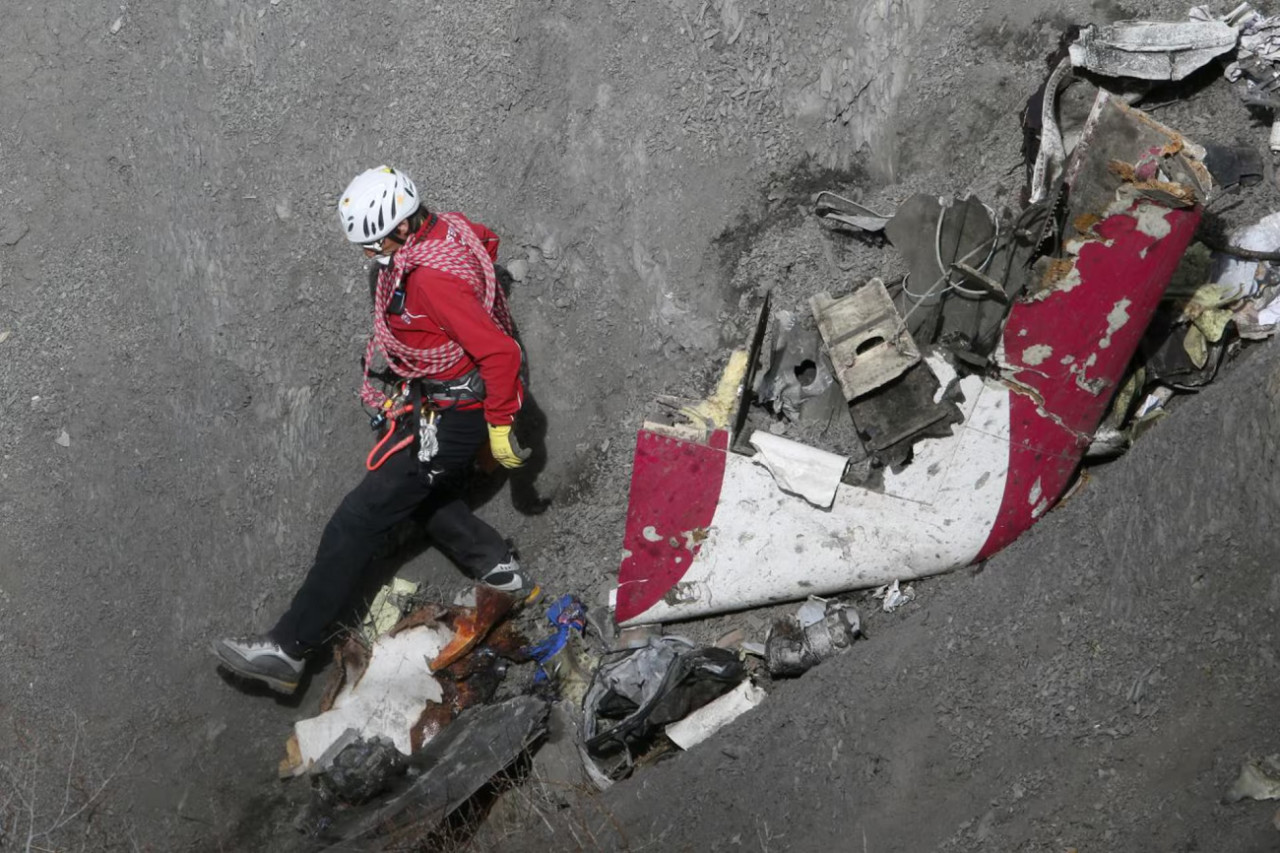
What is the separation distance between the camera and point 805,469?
475cm

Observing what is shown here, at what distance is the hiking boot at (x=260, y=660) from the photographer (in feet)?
16.1

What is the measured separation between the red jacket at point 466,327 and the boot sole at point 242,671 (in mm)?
1622

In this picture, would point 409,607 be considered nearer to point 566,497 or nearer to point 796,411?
point 566,497

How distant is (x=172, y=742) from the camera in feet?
16.8

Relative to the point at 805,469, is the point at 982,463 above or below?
below

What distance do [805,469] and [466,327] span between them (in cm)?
152

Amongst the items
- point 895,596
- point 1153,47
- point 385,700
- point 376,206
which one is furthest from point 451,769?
point 1153,47

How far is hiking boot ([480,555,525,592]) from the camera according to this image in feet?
16.8

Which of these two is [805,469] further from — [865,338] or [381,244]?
[381,244]

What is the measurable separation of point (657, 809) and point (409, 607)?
157 cm

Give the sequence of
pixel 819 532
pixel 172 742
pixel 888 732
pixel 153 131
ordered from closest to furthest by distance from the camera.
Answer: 1. pixel 888 732
2. pixel 819 532
3. pixel 172 742
4. pixel 153 131

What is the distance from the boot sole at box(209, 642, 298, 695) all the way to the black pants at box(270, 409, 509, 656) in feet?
0.52

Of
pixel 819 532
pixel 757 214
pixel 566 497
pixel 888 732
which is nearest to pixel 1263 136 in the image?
pixel 757 214

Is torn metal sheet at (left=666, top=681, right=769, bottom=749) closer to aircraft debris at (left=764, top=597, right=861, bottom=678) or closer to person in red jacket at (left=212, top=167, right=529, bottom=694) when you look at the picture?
aircraft debris at (left=764, top=597, right=861, bottom=678)
